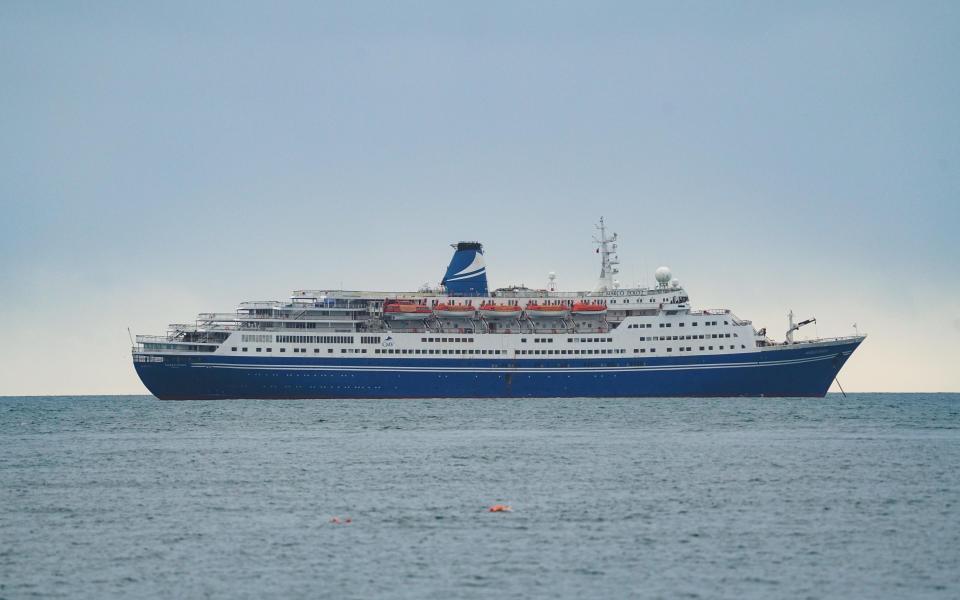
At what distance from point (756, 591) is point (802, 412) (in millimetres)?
57081

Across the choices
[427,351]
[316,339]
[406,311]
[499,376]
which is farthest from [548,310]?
[316,339]

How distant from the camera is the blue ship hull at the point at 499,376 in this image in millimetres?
91688

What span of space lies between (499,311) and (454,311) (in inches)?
150

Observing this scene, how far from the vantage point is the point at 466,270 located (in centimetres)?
10075

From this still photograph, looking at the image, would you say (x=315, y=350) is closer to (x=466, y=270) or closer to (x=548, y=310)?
(x=466, y=270)

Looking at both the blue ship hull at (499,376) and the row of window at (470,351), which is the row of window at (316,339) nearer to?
the row of window at (470,351)

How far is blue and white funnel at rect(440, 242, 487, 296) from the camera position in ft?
329

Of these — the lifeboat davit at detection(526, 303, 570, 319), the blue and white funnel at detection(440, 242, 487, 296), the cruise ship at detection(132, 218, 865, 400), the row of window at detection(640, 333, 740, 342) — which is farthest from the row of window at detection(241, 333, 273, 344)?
the row of window at detection(640, 333, 740, 342)

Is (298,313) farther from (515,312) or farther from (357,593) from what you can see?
(357,593)

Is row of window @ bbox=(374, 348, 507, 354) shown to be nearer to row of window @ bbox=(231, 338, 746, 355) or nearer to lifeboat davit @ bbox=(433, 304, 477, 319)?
row of window @ bbox=(231, 338, 746, 355)

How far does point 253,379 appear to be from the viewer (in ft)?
300

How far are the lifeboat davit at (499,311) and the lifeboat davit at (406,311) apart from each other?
15.0 ft

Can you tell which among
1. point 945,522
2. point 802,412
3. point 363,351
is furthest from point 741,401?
point 945,522

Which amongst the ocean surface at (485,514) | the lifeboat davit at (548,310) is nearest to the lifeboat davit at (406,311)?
the lifeboat davit at (548,310)
